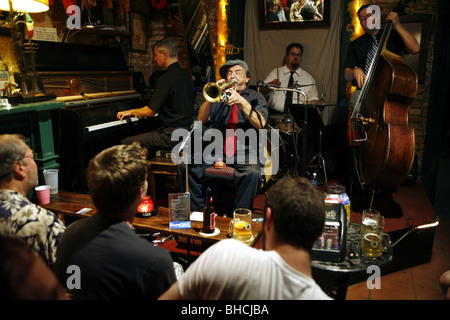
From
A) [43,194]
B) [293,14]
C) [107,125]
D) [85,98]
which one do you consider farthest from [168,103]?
[293,14]

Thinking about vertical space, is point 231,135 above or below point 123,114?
below

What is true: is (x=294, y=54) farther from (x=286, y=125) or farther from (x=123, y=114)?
(x=123, y=114)

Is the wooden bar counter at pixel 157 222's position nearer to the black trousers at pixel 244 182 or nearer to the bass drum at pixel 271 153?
the black trousers at pixel 244 182

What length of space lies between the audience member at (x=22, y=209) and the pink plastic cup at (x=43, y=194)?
878 mm

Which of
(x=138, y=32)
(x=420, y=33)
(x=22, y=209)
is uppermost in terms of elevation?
(x=138, y=32)

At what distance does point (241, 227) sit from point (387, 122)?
1.58 m

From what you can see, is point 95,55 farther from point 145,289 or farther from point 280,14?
point 145,289

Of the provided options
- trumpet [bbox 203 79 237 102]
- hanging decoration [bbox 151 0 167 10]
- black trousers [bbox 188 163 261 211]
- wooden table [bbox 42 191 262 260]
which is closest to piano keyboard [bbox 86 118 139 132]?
wooden table [bbox 42 191 262 260]

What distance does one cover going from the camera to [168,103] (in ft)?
12.2

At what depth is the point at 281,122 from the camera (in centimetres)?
391

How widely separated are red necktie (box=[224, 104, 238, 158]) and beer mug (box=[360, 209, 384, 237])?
161 centimetres

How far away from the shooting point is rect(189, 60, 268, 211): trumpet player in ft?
10.1

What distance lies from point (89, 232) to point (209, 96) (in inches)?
80.8
